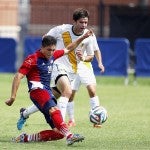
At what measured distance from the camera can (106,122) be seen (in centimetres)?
1535

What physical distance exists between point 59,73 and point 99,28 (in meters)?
17.4

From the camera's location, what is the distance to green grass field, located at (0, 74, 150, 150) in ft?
39.0

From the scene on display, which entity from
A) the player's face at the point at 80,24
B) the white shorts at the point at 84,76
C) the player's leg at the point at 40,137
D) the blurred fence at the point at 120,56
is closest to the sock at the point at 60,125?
the player's leg at the point at 40,137

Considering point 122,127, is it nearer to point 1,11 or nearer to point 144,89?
point 144,89

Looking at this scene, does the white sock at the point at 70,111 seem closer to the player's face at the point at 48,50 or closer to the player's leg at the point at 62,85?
the player's leg at the point at 62,85

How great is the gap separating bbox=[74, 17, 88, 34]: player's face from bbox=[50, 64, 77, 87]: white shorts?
0.71m

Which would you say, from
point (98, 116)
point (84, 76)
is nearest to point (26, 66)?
point (98, 116)

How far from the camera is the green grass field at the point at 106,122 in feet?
39.0

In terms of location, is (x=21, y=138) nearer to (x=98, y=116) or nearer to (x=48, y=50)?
(x=48, y=50)

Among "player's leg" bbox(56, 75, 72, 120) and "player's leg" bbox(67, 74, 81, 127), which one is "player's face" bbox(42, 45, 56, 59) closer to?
"player's leg" bbox(56, 75, 72, 120)

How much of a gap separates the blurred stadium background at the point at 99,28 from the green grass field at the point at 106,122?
109cm

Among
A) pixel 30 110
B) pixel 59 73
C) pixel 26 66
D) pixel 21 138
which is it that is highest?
pixel 26 66

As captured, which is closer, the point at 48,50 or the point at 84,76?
the point at 48,50

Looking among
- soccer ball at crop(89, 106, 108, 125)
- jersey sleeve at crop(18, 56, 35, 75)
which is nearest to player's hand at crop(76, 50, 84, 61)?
soccer ball at crop(89, 106, 108, 125)
